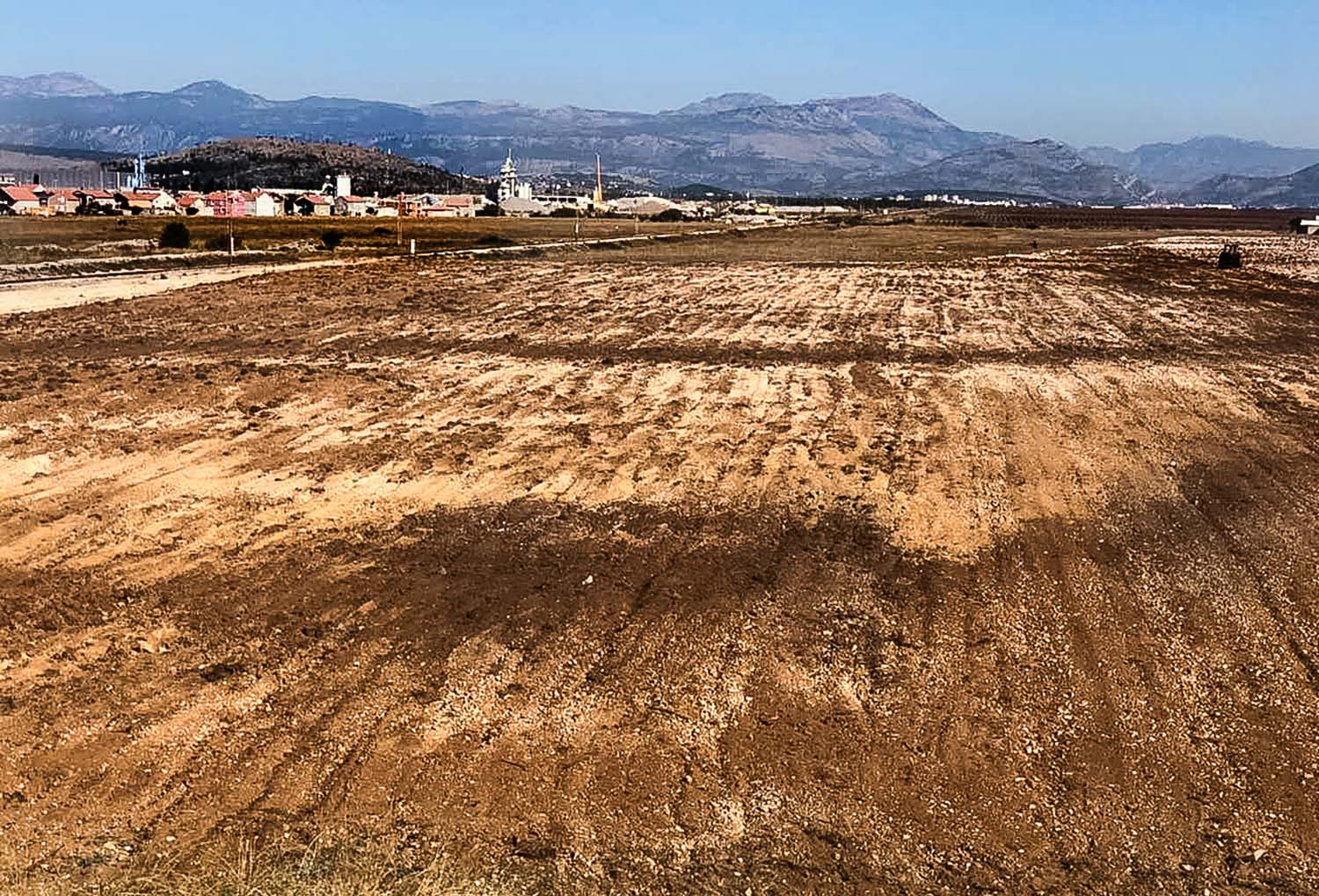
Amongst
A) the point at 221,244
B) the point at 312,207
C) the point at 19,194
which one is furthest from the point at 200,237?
the point at 312,207

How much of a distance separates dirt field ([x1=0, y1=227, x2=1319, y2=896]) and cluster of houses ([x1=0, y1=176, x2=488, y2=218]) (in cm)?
9122

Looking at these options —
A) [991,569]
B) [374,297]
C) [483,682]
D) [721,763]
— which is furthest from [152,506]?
[374,297]

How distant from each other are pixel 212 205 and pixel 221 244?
7053 cm

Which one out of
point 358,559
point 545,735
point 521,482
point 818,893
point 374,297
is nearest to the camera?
point 818,893

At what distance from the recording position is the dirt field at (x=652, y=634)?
4621 mm

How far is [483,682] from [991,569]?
156 inches

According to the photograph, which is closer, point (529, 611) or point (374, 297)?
point (529, 611)

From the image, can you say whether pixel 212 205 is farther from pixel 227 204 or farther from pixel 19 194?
pixel 19 194

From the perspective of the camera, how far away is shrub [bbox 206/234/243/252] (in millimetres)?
52769

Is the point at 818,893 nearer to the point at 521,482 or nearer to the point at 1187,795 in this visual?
the point at 1187,795

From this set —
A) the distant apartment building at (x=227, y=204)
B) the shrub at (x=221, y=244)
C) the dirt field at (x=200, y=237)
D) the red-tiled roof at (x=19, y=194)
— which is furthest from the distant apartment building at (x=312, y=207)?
the shrub at (x=221, y=244)

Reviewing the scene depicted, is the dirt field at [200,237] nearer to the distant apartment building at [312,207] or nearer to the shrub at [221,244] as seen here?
the shrub at [221,244]

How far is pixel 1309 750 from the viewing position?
18.0ft

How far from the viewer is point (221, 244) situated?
186ft
